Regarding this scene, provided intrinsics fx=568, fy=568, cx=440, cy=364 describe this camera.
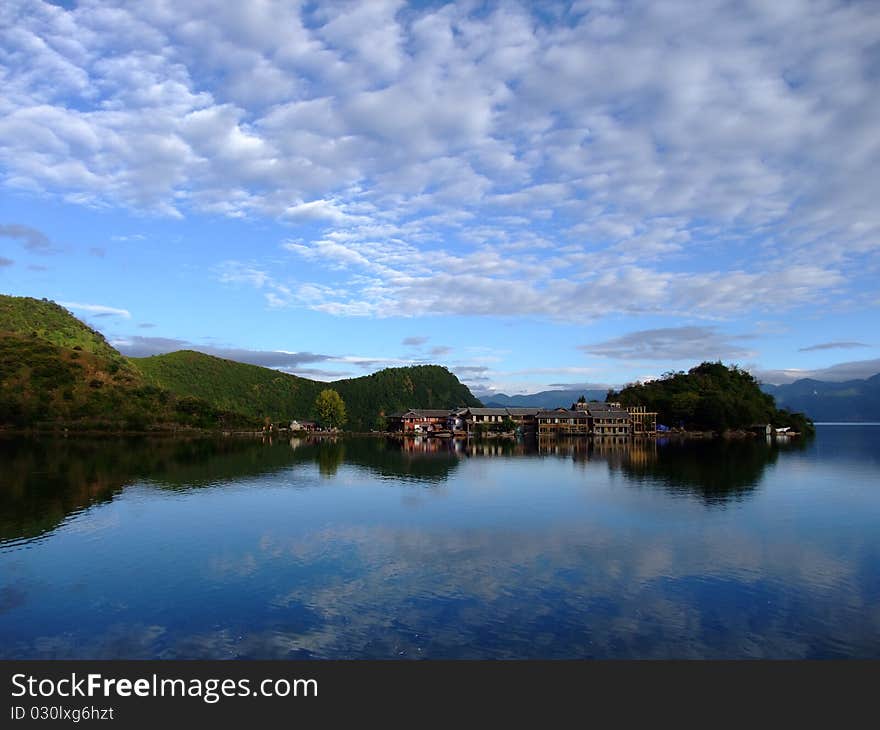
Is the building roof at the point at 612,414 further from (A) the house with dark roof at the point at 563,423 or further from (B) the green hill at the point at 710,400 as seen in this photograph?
(B) the green hill at the point at 710,400

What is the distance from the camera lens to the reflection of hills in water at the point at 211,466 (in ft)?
123

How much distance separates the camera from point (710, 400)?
428ft

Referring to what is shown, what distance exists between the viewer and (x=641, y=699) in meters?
12.3

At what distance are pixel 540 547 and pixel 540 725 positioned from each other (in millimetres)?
13661

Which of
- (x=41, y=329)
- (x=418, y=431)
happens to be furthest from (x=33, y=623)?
(x=41, y=329)

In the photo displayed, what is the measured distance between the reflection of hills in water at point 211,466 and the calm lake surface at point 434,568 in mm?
547

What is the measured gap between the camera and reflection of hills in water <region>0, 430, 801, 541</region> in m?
37.4

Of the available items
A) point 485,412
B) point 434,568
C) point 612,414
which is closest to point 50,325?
point 485,412

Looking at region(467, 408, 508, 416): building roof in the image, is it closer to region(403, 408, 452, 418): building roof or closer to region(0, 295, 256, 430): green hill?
region(403, 408, 452, 418): building roof

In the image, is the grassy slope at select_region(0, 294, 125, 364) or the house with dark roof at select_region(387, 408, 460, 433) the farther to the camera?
the grassy slope at select_region(0, 294, 125, 364)

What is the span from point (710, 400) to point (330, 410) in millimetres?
87768

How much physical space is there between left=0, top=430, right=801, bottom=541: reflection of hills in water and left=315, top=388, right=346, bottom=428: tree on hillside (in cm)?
4113

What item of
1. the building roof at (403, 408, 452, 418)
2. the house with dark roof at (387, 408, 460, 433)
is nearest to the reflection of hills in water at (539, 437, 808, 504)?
the house with dark roof at (387, 408, 460, 433)

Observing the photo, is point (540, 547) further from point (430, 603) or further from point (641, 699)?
point (641, 699)
